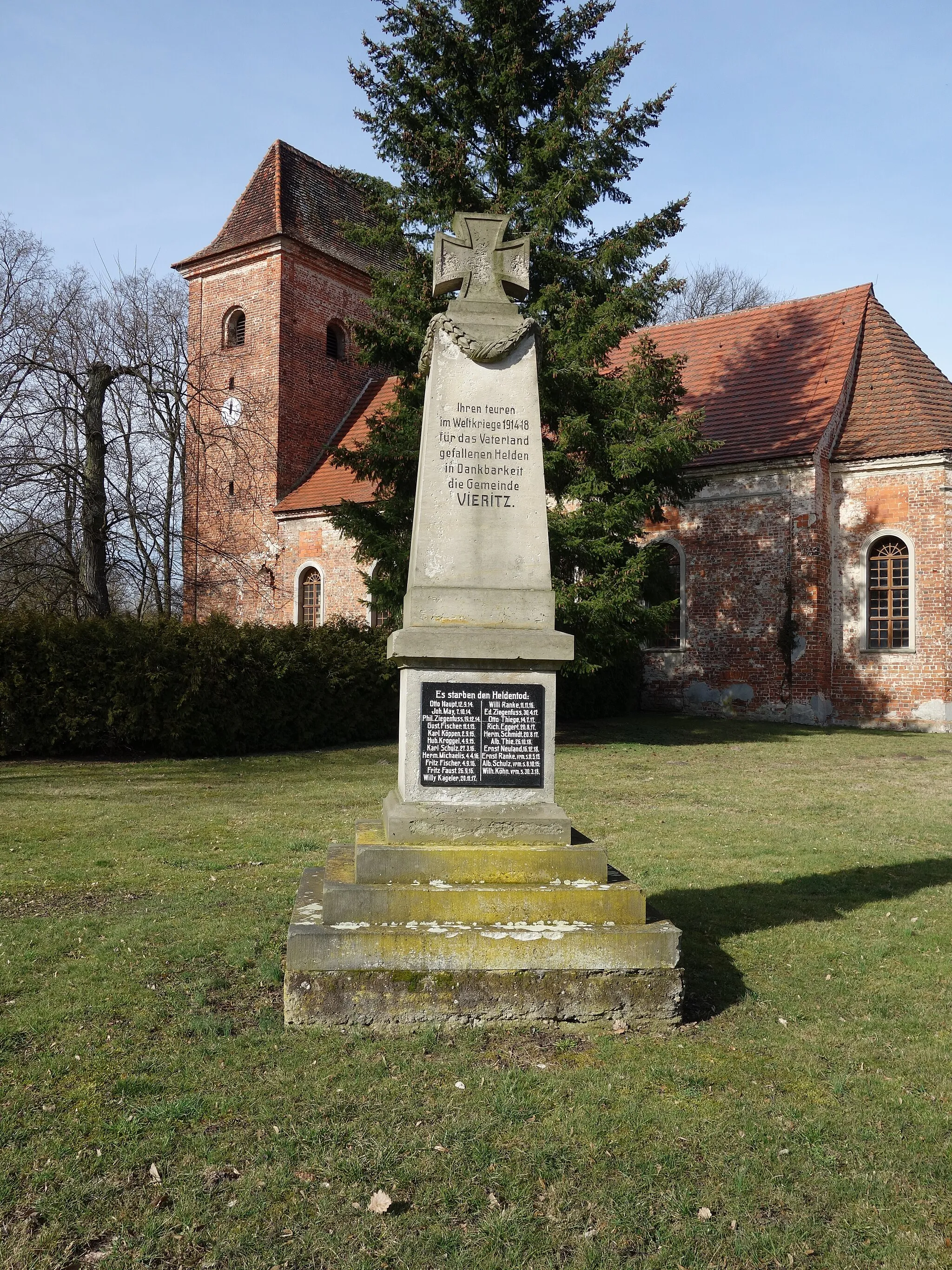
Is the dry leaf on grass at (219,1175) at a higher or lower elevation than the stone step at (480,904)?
lower

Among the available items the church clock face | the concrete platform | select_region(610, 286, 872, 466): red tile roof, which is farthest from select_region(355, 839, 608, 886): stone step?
the church clock face

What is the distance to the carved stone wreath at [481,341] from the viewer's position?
5.29m

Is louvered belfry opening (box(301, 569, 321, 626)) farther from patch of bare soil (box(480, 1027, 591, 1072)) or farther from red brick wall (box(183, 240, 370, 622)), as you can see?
patch of bare soil (box(480, 1027, 591, 1072))

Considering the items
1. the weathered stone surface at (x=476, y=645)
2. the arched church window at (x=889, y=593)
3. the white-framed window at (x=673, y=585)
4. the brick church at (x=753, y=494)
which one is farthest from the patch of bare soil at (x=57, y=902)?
the arched church window at (x=889, y=593)

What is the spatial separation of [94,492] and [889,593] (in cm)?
1606

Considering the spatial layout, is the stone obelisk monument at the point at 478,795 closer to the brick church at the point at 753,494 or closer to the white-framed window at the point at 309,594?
the brick church at the point at 753,494

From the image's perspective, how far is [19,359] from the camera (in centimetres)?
1703

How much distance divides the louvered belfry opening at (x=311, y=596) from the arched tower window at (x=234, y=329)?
23.4 feet

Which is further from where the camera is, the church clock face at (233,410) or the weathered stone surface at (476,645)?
the church clock face at (233,410)

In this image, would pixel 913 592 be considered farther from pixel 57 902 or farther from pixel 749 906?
pixel 57 902

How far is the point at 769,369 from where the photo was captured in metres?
23.4

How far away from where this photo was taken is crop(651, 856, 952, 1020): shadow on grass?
510 cm

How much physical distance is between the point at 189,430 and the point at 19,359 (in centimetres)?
919

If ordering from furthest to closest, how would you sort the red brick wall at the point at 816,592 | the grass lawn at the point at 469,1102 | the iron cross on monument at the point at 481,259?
the red brick wall at the point at 816,592, the iron cross on monument at the point at 481,259, the grass lawn at the point at 469,1102
